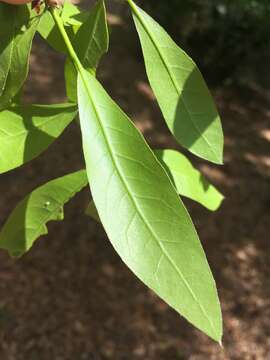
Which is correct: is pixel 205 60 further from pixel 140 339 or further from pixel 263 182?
pixel 140 339

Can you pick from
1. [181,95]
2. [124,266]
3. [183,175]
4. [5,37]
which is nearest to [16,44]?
[5,37]

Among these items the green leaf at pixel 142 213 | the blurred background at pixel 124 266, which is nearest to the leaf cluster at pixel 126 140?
the green leaf at pixel 142 213

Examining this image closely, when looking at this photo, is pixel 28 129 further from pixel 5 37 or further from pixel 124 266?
pixel 124 266

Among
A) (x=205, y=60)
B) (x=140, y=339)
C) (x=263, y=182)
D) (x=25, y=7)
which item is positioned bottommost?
(x=140, y=339)

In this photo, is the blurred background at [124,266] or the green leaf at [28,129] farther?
the blurred background at [124,266]

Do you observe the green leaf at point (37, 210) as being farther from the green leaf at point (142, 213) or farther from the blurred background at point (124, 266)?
the blurred background at point (124, 266)

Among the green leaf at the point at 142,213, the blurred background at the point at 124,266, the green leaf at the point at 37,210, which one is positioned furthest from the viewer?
the blurred background at the point at 124,266

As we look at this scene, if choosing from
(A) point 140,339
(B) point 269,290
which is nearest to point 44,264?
(A) point 140,339
